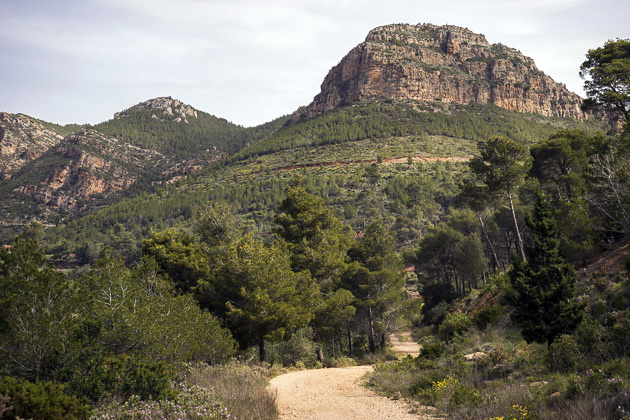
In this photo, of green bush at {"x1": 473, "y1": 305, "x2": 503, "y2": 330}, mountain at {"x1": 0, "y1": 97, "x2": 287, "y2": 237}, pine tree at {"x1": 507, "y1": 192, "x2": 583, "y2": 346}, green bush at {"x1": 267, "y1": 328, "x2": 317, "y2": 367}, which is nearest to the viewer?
pine tree at {"x1": 507, "y1": 192, "x2": 583, "y2": 346}

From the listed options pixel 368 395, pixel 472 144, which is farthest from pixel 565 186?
pixel 472 144

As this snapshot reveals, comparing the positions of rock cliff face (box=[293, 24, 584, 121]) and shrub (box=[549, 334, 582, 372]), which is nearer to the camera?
shrub (box=[549, 334, 582, 372])

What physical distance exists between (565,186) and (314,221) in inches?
708

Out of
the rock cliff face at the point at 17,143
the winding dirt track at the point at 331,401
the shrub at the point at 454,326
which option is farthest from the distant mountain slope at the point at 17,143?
the winding dirt track at the point at 331,401

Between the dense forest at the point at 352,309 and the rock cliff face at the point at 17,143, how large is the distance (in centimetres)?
19788

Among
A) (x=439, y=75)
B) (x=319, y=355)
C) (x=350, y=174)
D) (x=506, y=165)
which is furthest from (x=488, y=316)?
(x=439, y=75)

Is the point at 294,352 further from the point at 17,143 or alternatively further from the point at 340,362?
the point at 17,143

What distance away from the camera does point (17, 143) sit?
617 feet

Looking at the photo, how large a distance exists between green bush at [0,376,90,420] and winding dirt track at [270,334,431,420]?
532 cm

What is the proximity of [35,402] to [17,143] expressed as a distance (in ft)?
763

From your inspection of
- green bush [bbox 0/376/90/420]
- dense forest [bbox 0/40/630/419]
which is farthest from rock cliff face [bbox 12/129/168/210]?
green bush [bbox 0/376/90/420]

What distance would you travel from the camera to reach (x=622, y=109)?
26.8m

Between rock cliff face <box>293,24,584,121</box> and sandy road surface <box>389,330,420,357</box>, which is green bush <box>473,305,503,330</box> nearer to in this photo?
sandy road surface <box>389,330,420,357</box>

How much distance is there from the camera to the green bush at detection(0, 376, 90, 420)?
596cm
